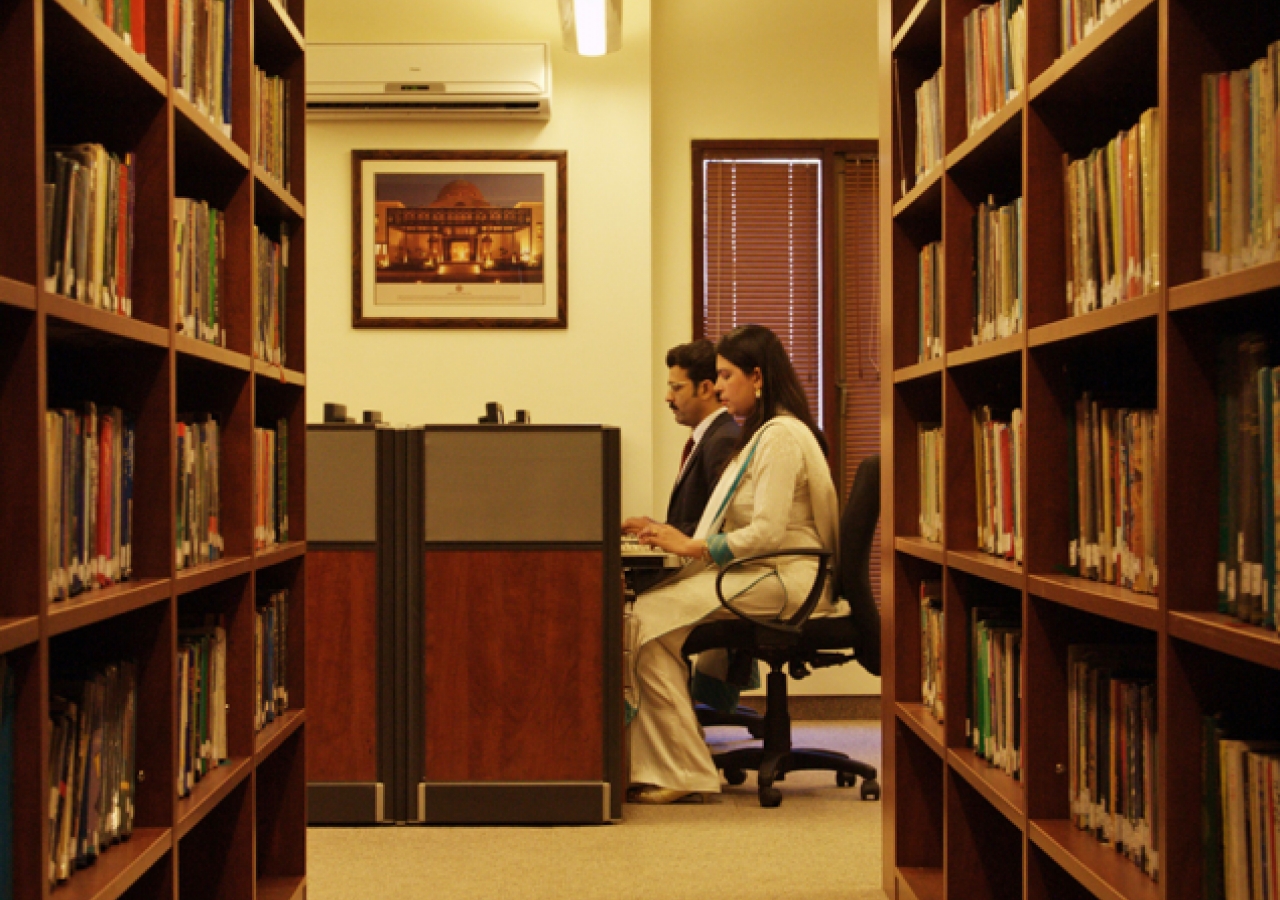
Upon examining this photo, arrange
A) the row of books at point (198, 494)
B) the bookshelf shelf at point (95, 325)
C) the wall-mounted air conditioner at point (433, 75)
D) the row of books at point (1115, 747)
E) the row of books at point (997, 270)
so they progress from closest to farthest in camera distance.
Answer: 1. the bookshelf shelf at point (95, 325)
2. the row of books at point (1115, 747)
3. the row of books at point (198, 494)
4. the row of books at point (997, 270)
5. the wall-mounted air conditioner at point (433, 75)

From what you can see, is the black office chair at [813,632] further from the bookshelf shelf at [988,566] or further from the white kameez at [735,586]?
the bookshelf shelf at [988,566]

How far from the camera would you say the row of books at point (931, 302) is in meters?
2.46

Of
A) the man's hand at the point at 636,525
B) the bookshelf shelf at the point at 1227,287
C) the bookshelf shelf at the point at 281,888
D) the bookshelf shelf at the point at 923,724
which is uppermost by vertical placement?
the bookshelf shelf at the point at 1227,287

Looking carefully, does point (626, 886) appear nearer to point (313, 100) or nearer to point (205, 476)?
point (205, 476)

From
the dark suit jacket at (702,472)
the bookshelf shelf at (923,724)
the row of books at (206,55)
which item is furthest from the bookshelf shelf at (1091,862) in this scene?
the dark suit jacket at (702,472)

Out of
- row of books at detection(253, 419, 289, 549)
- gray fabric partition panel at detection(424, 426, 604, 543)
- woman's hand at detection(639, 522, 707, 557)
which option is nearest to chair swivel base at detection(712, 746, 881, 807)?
woman's hand at detection(639, 522, 707, 557)

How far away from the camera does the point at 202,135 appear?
1.87 m

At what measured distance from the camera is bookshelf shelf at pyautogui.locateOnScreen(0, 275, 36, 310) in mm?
1137

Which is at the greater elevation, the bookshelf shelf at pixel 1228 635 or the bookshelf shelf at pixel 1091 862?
the bookshelf shelf at pixel 1228 635

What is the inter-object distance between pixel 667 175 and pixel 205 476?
3.23m

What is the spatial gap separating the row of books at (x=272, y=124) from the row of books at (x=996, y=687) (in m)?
1.53

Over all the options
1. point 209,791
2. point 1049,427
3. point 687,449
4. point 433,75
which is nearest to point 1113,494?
point 1049,427

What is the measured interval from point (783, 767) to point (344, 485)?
5.09 feet

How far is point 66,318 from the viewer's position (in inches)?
50.8
